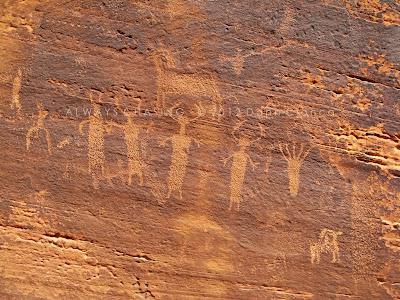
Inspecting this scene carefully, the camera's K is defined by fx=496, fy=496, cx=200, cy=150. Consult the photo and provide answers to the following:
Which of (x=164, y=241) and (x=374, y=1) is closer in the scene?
(x=164, y=241)

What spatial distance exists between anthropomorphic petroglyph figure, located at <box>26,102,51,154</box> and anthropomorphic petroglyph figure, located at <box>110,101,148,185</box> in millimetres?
424

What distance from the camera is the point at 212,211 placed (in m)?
3.10

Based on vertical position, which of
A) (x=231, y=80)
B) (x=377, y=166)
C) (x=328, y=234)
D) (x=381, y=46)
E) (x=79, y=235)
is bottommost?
(x=79, y=235)

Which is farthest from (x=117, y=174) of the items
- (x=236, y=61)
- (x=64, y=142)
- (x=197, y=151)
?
(x=236, y=61)

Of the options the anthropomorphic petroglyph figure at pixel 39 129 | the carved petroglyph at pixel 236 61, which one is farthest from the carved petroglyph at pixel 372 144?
the anthropomorphic petroglyph figure at pixel 39 129

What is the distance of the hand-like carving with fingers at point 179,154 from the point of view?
310 cm

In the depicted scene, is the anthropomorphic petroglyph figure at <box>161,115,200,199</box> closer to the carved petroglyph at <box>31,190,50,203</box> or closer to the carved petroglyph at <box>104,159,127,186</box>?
the carved petroglyph at <box>104,159,127,186</box>

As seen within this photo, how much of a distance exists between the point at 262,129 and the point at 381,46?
1.07 metres

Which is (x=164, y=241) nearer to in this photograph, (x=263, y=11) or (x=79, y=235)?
(x=79, y=235)

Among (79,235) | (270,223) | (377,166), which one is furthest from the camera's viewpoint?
(377,166)

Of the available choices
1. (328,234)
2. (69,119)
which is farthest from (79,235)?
(328,234)

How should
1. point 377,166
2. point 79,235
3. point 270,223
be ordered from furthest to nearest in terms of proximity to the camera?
point 377,166 → point 270,223 → point 79,235

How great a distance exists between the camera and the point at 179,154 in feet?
10.3

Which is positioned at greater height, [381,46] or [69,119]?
[381,46]
